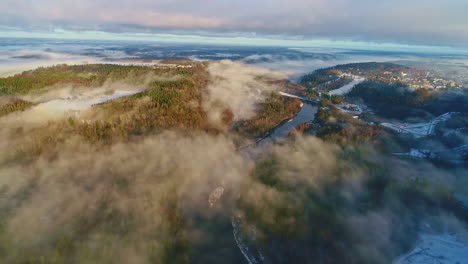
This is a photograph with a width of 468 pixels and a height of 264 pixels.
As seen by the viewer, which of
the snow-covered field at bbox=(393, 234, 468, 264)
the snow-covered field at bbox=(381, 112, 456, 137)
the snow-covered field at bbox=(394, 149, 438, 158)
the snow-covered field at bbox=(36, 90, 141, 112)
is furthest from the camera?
the snow-covered field at bbox=(36, 90, 141, 112)

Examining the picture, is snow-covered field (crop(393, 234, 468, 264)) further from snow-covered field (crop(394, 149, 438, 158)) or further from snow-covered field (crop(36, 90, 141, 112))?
snow-covered field (crop(36, 90, 141, 112))

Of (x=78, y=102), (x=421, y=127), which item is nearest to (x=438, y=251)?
(x=421, y=127)

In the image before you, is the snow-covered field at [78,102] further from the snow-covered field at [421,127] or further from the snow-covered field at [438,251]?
the snow-covered field at [421,127]

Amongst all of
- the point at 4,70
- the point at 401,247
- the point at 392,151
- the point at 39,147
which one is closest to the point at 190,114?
the point at 39,147

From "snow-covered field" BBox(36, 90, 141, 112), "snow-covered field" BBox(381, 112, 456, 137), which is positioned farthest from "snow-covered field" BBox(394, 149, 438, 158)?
"snow-covered field" BBox(36, 90, 141, 112)

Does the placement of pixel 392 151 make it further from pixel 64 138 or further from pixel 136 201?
pixel 64 138

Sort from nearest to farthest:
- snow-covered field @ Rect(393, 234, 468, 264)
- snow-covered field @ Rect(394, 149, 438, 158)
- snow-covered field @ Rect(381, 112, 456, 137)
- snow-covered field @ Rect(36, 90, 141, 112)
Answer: snow-covered field @ Rect(393, 234, 468, 264), snow-covered field @ Rect(394, 149, 438, 158), snow-covered field @ Rect(381, 112, 456, 137), snow-covered field @ Rect(36, 90, 141, 112)
